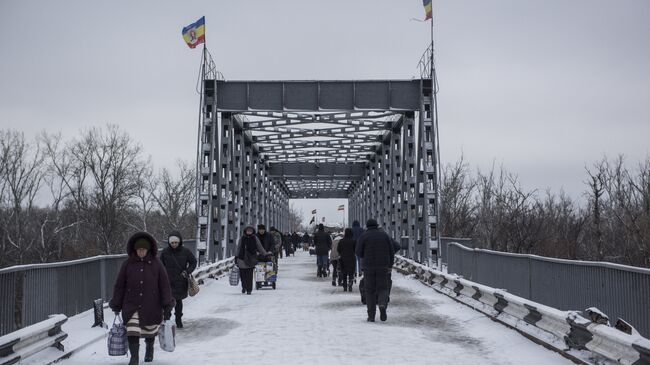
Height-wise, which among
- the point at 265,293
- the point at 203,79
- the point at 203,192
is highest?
Answer: the point at 203,79

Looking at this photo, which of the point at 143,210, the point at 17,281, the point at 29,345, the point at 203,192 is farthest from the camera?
the point at 143,210

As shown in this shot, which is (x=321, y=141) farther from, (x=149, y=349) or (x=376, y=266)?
(x=149, y=349)

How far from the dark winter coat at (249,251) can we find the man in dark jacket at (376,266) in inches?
233

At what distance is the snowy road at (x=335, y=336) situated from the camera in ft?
27.2

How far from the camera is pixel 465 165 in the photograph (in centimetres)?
6397

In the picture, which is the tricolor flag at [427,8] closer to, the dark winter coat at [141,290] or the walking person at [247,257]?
the walking person at [247,257]

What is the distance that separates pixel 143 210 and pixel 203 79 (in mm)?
43864

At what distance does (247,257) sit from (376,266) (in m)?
6.25

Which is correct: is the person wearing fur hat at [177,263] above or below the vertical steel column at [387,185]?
below

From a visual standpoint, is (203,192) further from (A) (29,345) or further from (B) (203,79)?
(A) (29,345)

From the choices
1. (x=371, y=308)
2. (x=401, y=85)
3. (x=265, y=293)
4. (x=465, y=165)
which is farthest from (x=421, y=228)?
(x=465, y=165)

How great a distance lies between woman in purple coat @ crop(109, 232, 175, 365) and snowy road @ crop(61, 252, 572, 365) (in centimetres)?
56

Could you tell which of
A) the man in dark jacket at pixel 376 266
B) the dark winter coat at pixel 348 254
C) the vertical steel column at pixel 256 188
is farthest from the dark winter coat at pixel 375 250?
the vertical steel column at pixel 256 188

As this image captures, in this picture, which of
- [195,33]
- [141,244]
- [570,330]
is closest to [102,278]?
[141,244]
